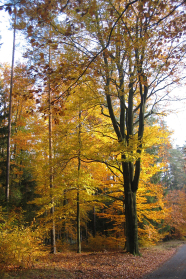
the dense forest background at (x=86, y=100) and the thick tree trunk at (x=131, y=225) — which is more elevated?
the dense forest background at (x=86, y=100)

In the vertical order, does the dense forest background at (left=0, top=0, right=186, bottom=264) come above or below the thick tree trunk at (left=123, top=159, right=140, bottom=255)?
above

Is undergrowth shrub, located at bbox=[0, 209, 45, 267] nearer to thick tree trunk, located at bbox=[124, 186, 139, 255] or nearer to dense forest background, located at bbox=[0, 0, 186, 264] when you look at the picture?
dense forest background, located at bbox=[0, 0, 186, 264]

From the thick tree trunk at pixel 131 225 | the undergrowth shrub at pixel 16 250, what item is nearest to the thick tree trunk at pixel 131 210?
the thick tree trunk at pixel 131 225

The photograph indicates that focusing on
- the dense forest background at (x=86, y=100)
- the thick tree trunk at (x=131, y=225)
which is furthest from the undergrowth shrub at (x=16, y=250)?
the thick tree trunk at (x=131, y=225)

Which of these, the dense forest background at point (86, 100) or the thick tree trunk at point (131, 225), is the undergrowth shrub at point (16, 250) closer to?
the dense forest background at point (86, 100)

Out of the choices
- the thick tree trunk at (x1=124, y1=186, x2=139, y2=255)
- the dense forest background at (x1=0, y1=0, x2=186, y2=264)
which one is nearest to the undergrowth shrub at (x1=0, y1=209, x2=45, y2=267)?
the dense forest background at (x1=0, y1=0, x2=186, y2=264)

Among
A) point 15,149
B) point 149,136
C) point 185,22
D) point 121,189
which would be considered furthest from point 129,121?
point 15,149

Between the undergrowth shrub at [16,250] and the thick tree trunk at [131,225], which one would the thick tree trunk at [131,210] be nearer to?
the thick tree trunk at [131,225]

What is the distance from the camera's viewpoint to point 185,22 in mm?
4152

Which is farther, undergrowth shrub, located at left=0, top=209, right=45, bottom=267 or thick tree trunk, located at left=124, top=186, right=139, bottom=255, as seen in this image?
thick tree trunk, located at left=124, top=186, right=139, bottom=255

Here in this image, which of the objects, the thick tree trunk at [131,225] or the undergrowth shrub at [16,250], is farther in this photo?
the thick tree trunk at [131,225]

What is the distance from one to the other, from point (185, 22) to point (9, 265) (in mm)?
7331

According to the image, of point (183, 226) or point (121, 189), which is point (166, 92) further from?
point (183, 226)

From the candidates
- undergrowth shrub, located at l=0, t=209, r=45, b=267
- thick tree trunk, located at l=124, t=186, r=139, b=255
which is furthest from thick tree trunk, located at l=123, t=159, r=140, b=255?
undergrowth shrub, located at l=0, t=209, r=45, b=267
